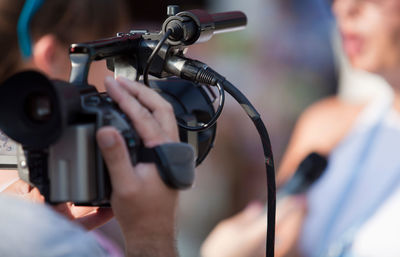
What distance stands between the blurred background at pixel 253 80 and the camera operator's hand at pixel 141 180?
1.27 meters

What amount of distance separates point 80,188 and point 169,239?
140 millimetres

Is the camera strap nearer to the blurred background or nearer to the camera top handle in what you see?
the camera top handle

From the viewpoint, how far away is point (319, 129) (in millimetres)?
1884

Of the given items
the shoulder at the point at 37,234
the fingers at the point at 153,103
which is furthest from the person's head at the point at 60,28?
the shoulder at the point at 37,234

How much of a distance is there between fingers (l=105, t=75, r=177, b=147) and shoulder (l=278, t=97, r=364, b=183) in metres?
1.26

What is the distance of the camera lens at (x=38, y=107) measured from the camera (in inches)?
25.1

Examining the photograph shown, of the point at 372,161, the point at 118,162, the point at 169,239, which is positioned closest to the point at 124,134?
the point at 118,162

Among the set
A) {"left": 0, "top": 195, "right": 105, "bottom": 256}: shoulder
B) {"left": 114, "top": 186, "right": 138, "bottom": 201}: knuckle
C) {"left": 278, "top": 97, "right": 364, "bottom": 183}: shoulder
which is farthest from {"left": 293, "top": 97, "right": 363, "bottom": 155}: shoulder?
{"left": 0, "top": 195, "right": 105, "bottom": 256}: shoulder

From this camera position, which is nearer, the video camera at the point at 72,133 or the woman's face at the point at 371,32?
the video camera at the point at 72,133

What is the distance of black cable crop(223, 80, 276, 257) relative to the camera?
0.81 meters

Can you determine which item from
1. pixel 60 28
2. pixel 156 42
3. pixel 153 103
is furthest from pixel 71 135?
pixel 60 28

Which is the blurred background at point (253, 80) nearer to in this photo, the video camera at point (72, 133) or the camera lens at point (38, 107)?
the video camera at point (72, 133)

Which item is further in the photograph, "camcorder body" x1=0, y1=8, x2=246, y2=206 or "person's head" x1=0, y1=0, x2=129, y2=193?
"person's head" x1=0, y1=0, x2=129, y2=193

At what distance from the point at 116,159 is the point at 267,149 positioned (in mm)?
284
